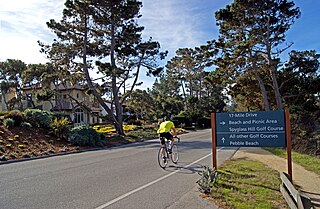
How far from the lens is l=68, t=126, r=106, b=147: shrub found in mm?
20469

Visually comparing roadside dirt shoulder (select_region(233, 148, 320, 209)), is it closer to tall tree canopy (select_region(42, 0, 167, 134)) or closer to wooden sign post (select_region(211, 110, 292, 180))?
wooden sign post (select_region(211, 110, 292, 180))

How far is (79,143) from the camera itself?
20453 mm

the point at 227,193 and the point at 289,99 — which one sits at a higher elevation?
the point at 289,99

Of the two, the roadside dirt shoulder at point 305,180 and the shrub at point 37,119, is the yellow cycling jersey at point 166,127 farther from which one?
the shrub at point 37,119

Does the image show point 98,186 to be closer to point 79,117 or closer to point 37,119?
point 37,119

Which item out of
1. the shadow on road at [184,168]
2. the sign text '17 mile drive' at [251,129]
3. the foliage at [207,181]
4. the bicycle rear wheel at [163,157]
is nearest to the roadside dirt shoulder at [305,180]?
the sign text '17 mile drive' at [251,129]

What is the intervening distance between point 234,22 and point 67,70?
1583 cm

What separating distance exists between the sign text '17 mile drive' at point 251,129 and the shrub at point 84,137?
13464 mm

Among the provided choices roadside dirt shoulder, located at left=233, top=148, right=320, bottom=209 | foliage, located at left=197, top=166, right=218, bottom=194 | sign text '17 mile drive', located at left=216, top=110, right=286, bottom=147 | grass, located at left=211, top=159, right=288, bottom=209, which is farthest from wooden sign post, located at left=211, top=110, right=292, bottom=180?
foliage, located at left=197, top=166, right=218, bottom=194

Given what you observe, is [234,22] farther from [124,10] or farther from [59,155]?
[59,155]

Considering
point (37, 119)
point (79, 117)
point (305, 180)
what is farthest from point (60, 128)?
point (79, 117)

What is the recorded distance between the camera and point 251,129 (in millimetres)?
8695

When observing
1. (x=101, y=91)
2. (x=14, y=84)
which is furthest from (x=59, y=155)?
(x=14, y=84)

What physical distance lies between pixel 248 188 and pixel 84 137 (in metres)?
15.3
